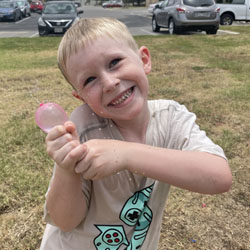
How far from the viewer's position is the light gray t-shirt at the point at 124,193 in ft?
4.38

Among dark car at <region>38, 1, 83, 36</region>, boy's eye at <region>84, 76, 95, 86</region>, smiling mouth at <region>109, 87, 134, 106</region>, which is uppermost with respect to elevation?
boy's eye at <region>84, 76, 95, 86</region>

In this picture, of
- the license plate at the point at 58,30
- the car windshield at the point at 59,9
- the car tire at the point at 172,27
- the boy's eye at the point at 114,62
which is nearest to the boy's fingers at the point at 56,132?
the boy's eye at the point at 114,62

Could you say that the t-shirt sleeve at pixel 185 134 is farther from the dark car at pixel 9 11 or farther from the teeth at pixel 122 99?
the dark car at pixel 9 11

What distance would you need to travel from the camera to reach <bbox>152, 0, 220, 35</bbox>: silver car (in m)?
12.3

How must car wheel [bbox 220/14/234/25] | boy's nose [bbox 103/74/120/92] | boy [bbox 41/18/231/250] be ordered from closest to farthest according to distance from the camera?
boy [bbox 41/18/231/250] < boy's nose [bbox 103/74/120/92] < car wheel [bbox 220/14/234/25]

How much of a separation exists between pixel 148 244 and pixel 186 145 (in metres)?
0.53

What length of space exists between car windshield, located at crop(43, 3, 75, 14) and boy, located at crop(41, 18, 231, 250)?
43.7 ft

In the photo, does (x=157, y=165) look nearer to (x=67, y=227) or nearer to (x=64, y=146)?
(x=64, y=146)

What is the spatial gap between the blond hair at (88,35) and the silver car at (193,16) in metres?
11.7

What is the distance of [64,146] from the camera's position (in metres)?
0.96

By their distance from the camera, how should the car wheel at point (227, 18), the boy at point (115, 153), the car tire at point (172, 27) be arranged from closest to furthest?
1. the boy at point (115, 153)
2. the car tire at point (172, 27)
3. the car wheel at point (227, 18)

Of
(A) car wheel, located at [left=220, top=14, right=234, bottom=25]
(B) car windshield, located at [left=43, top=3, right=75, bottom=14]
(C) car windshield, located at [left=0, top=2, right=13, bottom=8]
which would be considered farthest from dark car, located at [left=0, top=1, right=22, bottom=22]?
(A) car wheel, located at [left=220, top=14, right=234, bottom=25]

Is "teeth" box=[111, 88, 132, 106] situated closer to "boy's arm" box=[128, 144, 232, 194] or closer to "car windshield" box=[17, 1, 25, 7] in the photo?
"boy's arm" box=[128, 144, 232, 194]

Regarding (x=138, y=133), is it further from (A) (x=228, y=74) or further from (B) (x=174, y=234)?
(A) (x=228, y=74)
